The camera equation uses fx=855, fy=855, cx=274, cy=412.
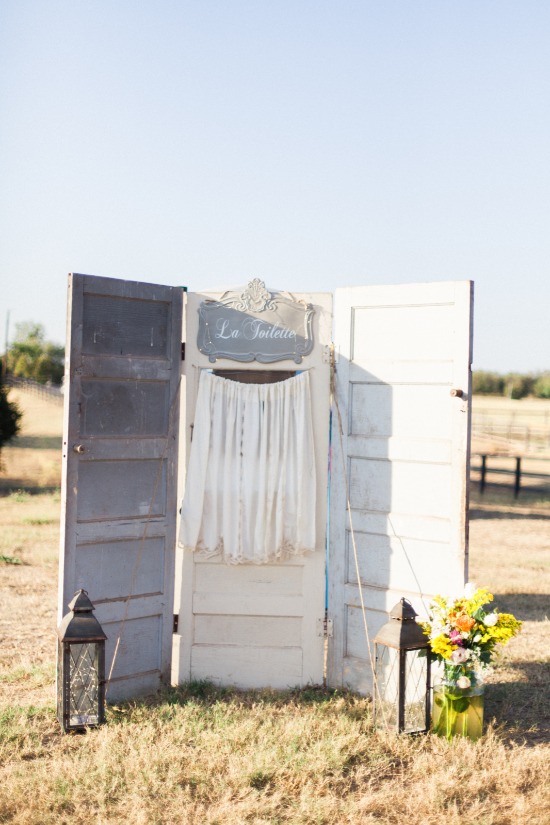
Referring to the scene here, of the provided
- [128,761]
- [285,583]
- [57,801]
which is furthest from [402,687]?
[57,801]

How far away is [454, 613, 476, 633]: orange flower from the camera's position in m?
4.95

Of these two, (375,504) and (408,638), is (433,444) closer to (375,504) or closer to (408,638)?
(375,504)

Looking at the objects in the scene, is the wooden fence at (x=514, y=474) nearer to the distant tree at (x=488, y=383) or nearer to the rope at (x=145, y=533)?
the rope at (x=145, y=533)

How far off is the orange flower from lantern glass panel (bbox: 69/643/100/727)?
2139 millimetres

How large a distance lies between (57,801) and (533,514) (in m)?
14.3

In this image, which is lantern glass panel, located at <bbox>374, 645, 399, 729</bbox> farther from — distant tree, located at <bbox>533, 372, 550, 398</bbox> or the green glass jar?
distant tree, located at <bbox>533, 372, 550, 398</bbox>

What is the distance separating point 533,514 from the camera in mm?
16984

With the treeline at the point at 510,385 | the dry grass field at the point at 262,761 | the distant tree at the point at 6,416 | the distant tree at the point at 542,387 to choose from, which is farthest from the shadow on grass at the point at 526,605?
the distant tree at the point at 542,387

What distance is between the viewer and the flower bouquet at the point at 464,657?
4965 millimetres

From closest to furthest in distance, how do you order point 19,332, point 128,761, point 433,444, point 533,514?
point 128,761 < point 433,444 < point 533,514 < point 19,332

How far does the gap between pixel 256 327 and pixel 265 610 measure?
6.50 ft

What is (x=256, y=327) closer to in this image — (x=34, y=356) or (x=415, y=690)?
(x=415, y=690)

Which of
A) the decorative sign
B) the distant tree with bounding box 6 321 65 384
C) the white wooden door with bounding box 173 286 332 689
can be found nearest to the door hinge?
the white wooden door with bounding box 173 286 332 689

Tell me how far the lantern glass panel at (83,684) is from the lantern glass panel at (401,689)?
5.60 ft
